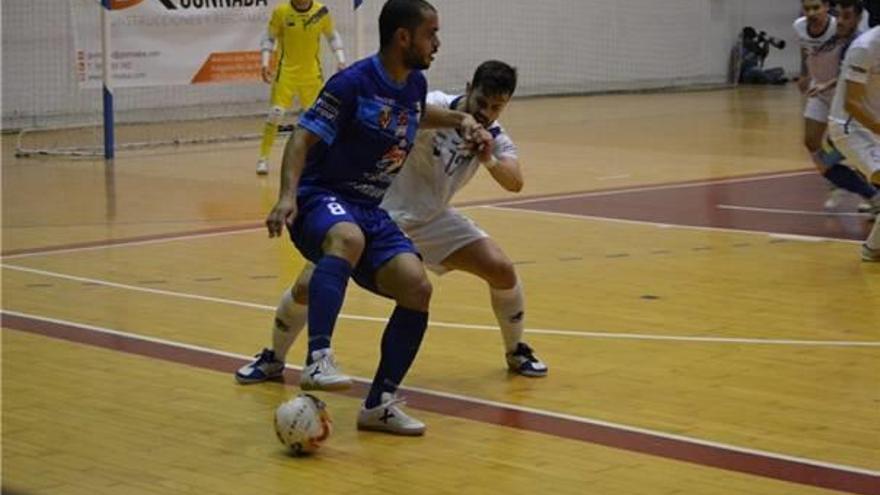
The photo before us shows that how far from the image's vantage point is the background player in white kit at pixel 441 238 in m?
7.98

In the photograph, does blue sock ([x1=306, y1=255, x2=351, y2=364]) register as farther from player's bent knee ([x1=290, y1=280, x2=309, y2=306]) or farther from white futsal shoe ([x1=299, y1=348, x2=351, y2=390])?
player's bent knee ([x1=290, y1=280, x2=309, y2=306])

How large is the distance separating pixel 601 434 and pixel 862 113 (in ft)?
17.4

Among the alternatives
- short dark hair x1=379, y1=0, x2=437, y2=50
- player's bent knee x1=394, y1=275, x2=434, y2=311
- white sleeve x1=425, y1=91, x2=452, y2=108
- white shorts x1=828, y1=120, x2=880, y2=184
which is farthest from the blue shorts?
white shorts x1=828, y1=120, x2=880, y2=184

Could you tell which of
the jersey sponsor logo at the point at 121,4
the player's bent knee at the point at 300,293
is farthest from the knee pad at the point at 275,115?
the player's bent knee at the point at 300,293

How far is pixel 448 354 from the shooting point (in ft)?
28.9

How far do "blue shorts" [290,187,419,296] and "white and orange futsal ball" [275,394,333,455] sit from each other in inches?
24.8

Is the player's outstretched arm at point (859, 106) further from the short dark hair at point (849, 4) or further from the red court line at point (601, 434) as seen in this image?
the red court line at point (601, 434)

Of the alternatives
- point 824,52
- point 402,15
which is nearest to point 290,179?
point 402,15

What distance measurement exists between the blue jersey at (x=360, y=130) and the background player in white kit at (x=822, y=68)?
804 centimetres

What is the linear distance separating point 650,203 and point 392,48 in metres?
8.55

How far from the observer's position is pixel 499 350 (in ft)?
29.2

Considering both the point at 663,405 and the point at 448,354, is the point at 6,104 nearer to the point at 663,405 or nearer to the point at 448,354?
the point at 448,354

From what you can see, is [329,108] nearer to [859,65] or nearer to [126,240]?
[859,65]

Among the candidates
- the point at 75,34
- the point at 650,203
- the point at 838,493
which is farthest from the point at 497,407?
the point at 75,34
